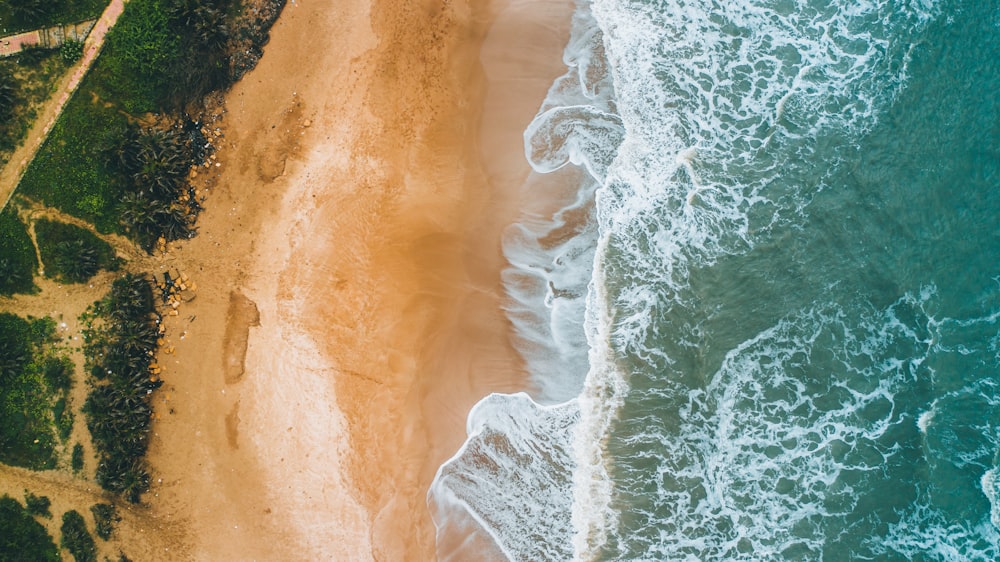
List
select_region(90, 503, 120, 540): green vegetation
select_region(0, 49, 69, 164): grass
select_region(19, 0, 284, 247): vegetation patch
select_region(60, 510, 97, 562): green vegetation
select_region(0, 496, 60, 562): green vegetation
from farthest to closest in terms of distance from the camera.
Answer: select_region(0, 49, 69, 164): grass
select_region(19, 0, 284, 247): vegetation patch
select_region(90, 503, 120, 540): green vegetation
select_region(60, 510, 97, 562): green vegetation
select_region(0, 496, 60, 562): green vegetation

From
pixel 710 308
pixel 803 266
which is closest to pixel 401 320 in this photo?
pixel 710 308

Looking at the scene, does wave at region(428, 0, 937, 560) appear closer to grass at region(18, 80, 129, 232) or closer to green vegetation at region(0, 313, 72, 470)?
green vegetation at region(0, 313, 72, 470)

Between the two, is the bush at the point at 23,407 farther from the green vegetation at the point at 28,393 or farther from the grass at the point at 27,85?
the grass at the point at 27,85

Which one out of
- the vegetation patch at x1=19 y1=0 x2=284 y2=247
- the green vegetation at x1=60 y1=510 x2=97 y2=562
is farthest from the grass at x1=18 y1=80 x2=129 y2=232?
the green vegetation at x1=60 y1=510 x2=97 y2=562

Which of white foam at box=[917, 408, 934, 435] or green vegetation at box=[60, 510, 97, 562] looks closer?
green vegetation at box=[60, 510, 97, 562]

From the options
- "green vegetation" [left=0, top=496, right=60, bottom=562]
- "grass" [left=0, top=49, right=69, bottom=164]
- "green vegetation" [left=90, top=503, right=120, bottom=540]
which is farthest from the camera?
"grass" [left=0, top=49, right=69, bottom=164]

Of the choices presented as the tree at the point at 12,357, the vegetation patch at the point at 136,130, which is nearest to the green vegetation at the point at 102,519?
the tree at the point at 12,357

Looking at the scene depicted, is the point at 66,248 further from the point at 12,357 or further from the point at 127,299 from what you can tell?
the point at 12,357
